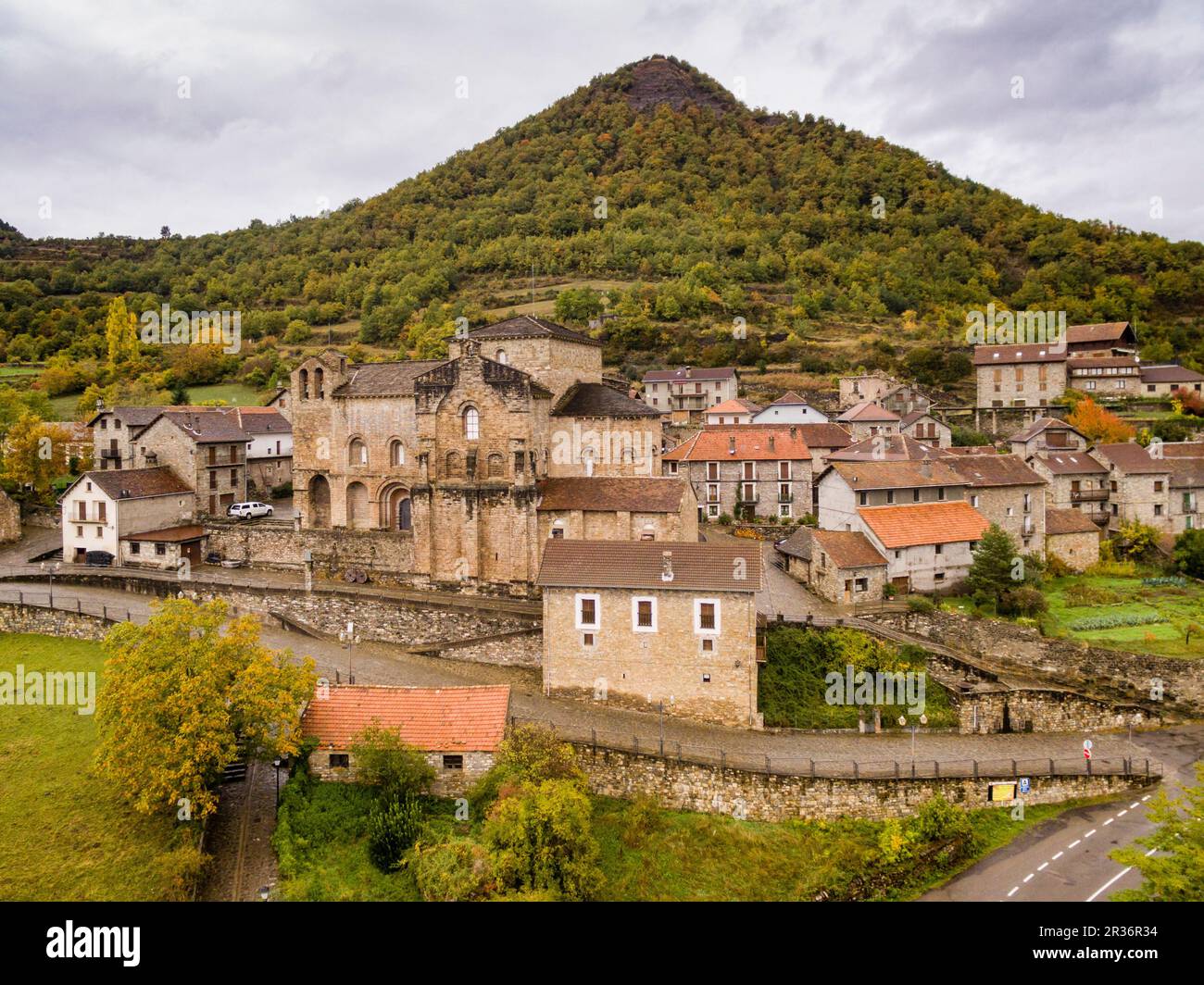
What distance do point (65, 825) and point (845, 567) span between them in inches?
1097

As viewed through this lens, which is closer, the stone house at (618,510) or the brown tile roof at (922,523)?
the stone house at (618,510)

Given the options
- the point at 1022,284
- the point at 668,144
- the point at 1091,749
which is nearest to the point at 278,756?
the point at 1091,749

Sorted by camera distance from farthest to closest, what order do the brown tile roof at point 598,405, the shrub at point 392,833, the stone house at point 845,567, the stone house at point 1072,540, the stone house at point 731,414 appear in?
the stone house at point 731,414
the stone house at point 1072,540
the brown tile roof at point 598,405
the stone house at point 845,567
the shrub at point 392,833

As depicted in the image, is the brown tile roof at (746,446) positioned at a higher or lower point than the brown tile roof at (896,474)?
higher

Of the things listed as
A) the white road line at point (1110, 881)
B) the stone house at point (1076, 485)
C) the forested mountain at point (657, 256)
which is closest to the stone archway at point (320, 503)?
the white road line at point (1110, 881)

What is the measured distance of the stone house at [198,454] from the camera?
134 feet

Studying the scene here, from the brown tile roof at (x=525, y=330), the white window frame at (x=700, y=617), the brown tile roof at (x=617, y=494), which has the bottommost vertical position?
the white window frame at (x=700, y=617)

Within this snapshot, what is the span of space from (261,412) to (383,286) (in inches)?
2349

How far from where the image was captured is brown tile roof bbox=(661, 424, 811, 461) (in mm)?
45500

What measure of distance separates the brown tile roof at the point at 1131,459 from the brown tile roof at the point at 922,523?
11.2m

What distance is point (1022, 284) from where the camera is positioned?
105750 millimetres

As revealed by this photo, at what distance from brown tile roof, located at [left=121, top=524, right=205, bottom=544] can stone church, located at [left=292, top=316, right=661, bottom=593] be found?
512cm

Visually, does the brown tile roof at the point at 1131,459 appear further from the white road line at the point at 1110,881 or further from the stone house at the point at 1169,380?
the white road line at the point at 1110,881

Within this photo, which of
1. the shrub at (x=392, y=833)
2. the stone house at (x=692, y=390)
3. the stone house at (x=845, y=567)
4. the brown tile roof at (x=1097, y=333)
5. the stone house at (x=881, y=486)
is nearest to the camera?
the shrub at (x=392, y=833)
